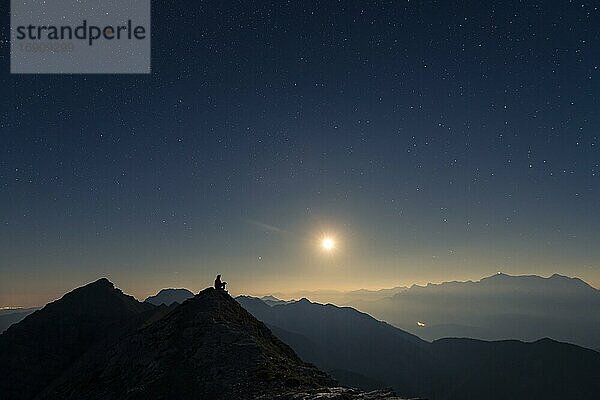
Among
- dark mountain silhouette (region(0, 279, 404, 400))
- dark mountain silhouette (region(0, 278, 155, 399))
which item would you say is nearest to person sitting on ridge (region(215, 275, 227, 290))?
dark mountain silhouette (region(0, 279, 404, 400))

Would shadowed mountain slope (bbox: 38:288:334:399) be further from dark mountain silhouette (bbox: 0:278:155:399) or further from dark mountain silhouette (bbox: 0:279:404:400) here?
dark mountain silhouette (bbox: 0:278:155:399)

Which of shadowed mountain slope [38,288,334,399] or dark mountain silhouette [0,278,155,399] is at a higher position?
shadowed mountain slope [38,288,334,399]

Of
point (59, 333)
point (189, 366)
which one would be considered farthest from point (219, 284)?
point (59, 333)

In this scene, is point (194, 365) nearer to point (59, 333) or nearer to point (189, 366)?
point (189, 366)

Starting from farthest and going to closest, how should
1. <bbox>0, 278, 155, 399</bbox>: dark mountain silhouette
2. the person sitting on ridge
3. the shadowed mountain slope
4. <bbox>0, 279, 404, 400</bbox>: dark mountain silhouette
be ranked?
<bbox>0, 278, 155, 399</bbox>: dark mountain silhouette → the person sitting on ridge → the shadowed mountain slope → <bbox>0, 279, 404, 400</bbox>: dark mountain silhouette

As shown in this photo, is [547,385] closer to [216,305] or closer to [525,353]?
[525,353]

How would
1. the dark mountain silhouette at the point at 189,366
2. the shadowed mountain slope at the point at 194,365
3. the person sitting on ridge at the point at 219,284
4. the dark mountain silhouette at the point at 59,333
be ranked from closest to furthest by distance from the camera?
the dark mountain silhouette at the point at 189,366 < the shadowed mountain slope at the point at 194,365 < the person sitting on ridge at the point at 219,284 < the dark mountain silhouette at the point at 59,333

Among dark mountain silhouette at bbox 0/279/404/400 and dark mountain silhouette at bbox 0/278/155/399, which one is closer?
dark mountain silhouette at bbox 0/279/404/400

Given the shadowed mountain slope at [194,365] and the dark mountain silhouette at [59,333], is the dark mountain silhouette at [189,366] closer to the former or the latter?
the shadowed mountain slope at [194,365]

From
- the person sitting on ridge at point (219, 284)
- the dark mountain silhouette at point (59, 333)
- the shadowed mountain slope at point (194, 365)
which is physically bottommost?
the dark mountain silhouette at point (59, 333)

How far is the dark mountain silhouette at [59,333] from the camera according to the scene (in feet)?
180

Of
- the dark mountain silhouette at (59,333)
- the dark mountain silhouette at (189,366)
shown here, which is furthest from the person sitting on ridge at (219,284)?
the dark mountain silhouette at (59,333)

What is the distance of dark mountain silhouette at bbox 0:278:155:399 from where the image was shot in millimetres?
54812

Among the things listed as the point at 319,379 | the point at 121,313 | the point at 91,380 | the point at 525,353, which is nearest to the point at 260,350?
the point at 319,379
